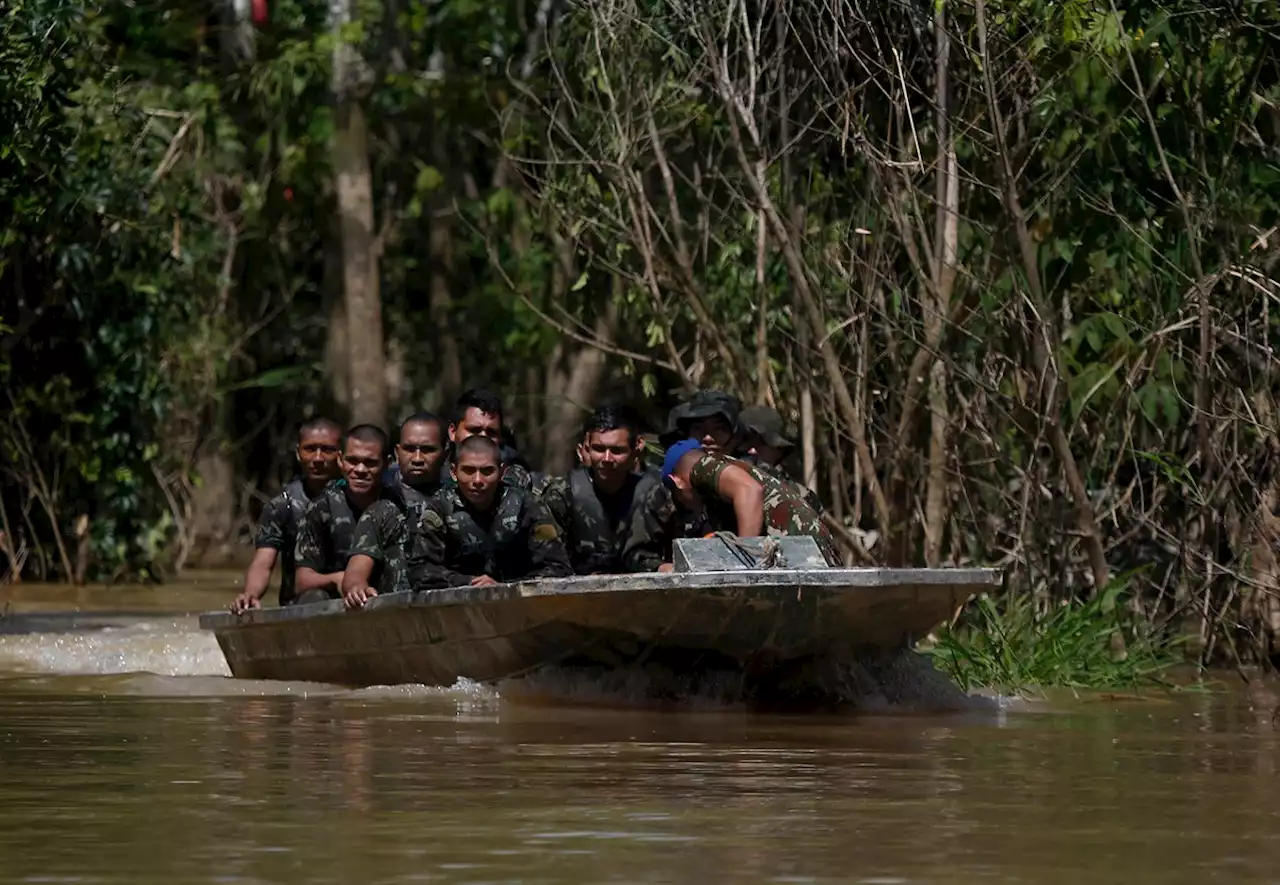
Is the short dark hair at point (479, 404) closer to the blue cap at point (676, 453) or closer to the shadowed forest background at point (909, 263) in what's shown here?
the shadowed forest background at point (909, 263)

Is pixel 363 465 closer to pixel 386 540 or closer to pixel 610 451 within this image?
pixel 386 540

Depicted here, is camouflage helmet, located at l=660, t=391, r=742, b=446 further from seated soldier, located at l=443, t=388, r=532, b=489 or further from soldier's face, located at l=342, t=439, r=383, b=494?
soldier's face, located at l=342, t=439, r=383, b=494

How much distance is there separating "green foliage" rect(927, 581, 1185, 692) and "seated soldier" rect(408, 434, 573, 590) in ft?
6.42

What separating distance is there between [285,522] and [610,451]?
7.15 ft

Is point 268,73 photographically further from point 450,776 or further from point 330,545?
point 450,776

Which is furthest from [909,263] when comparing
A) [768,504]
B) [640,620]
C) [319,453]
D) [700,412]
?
[640,620]

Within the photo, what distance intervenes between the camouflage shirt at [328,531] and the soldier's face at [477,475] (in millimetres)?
1163

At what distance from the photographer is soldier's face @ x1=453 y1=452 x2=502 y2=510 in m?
13.1

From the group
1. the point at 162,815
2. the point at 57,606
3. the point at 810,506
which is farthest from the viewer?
the point at 57,606

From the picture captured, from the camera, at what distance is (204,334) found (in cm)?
2836

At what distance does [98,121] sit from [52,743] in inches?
465

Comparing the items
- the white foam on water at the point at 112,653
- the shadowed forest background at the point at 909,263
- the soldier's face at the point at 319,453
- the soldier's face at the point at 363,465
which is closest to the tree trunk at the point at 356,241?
the shadowed forest background at the point at 909,263

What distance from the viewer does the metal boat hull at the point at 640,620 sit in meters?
11.7

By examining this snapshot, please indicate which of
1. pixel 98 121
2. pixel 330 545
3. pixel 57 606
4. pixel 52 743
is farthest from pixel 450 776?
pixel 98 121
